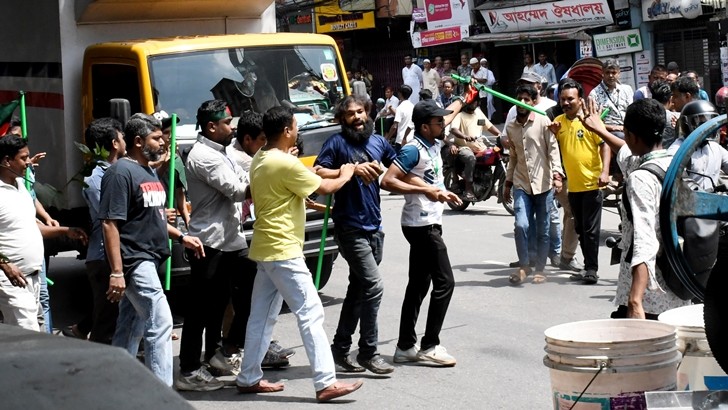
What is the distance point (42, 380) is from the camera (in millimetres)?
2332

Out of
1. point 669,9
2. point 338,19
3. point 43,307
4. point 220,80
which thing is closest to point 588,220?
point 220,80

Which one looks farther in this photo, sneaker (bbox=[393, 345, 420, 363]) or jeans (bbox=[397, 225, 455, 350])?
sneaker (bbox=[393, 345, 420, 363])

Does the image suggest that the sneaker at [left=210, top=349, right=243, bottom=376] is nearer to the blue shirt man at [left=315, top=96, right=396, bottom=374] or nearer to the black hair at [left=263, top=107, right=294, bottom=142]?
the blue shirt man at [left=315, top=96, right=396, bottom=374]

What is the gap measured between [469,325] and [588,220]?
208 centimetres

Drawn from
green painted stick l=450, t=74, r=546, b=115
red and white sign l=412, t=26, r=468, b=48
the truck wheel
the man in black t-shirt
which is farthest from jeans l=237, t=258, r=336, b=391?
red and white sign l=412, t=26, r=468, b=48

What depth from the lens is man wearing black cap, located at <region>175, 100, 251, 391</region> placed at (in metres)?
7.41

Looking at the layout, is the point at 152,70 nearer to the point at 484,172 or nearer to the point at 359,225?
the point at 359,225

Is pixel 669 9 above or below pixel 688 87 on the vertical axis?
above

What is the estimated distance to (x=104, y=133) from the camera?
797cm

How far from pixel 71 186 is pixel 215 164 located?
3069mm

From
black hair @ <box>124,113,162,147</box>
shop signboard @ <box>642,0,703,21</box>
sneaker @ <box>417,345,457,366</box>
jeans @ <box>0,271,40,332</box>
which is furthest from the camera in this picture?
shop signboard @ <box>642,0,703,21</box>

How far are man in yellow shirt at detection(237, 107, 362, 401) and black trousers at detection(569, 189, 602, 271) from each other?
415 cm

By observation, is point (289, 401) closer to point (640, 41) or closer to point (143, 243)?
point (143, 243)

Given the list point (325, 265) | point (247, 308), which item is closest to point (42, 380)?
point (247, 308)
